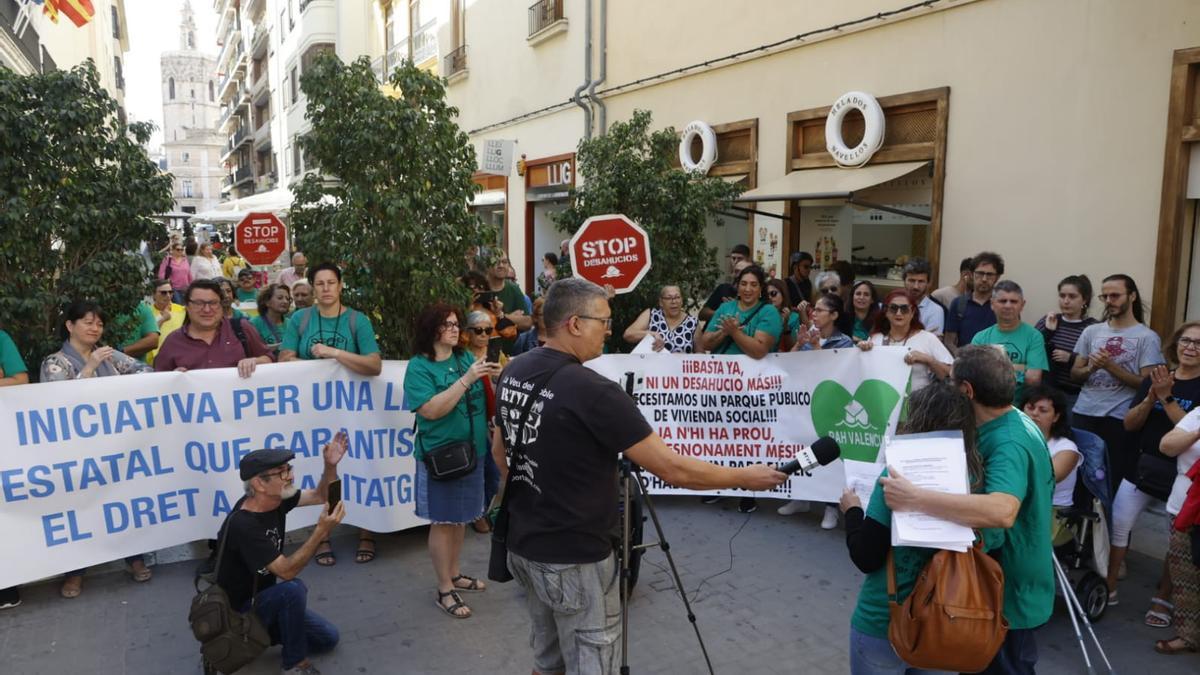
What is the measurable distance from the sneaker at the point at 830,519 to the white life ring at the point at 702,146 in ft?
19.2

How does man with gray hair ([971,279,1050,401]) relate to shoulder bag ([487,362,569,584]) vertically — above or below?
above

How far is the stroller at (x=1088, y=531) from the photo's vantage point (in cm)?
478

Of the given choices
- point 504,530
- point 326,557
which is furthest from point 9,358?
point 504,530

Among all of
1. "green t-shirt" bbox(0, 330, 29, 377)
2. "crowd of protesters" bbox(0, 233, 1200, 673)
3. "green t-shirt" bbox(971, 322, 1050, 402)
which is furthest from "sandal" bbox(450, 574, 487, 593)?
"green t-shirt" bbox(971, 322, 1050, 402)

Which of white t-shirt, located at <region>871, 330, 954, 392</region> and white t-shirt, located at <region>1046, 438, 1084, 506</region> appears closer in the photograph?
white t-shirt, located at <region>1046, 438, 1084, 506</region>

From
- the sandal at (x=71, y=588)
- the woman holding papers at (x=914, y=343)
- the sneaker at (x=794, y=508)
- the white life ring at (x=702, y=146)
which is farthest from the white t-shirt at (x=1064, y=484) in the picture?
the white life ring at (x=702, y=146)

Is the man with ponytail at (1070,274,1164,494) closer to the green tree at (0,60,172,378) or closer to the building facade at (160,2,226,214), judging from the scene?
the green tree at (0,60,172,378)

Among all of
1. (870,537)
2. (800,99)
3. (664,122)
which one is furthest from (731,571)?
(664,122)

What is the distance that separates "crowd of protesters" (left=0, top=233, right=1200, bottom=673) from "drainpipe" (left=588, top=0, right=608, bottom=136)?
756cm

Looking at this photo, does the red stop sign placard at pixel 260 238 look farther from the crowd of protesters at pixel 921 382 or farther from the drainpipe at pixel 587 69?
the crowd of protesters at pixel 921 382

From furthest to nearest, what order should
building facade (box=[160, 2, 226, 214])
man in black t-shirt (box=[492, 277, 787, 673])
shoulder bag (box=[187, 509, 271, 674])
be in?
1. building facade (box=[160, 2, 226, 214])
2. shoulder bag (box=[187, 509, 271, 674])
3. man in black t-shirt (box=[492, 277, 787, 673])

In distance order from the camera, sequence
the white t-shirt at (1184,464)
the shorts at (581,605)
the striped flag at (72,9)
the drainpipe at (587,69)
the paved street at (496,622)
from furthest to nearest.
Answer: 1. the striped flag at (72,9)
2. the drainpipe at (587,69)
3. the white t-shirt at (1184,464)
4. the paved street at (496,622)
5. the shorts at (581,605)

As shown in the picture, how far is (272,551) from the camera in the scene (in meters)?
3.98

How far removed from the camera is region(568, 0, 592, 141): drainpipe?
1417cm
